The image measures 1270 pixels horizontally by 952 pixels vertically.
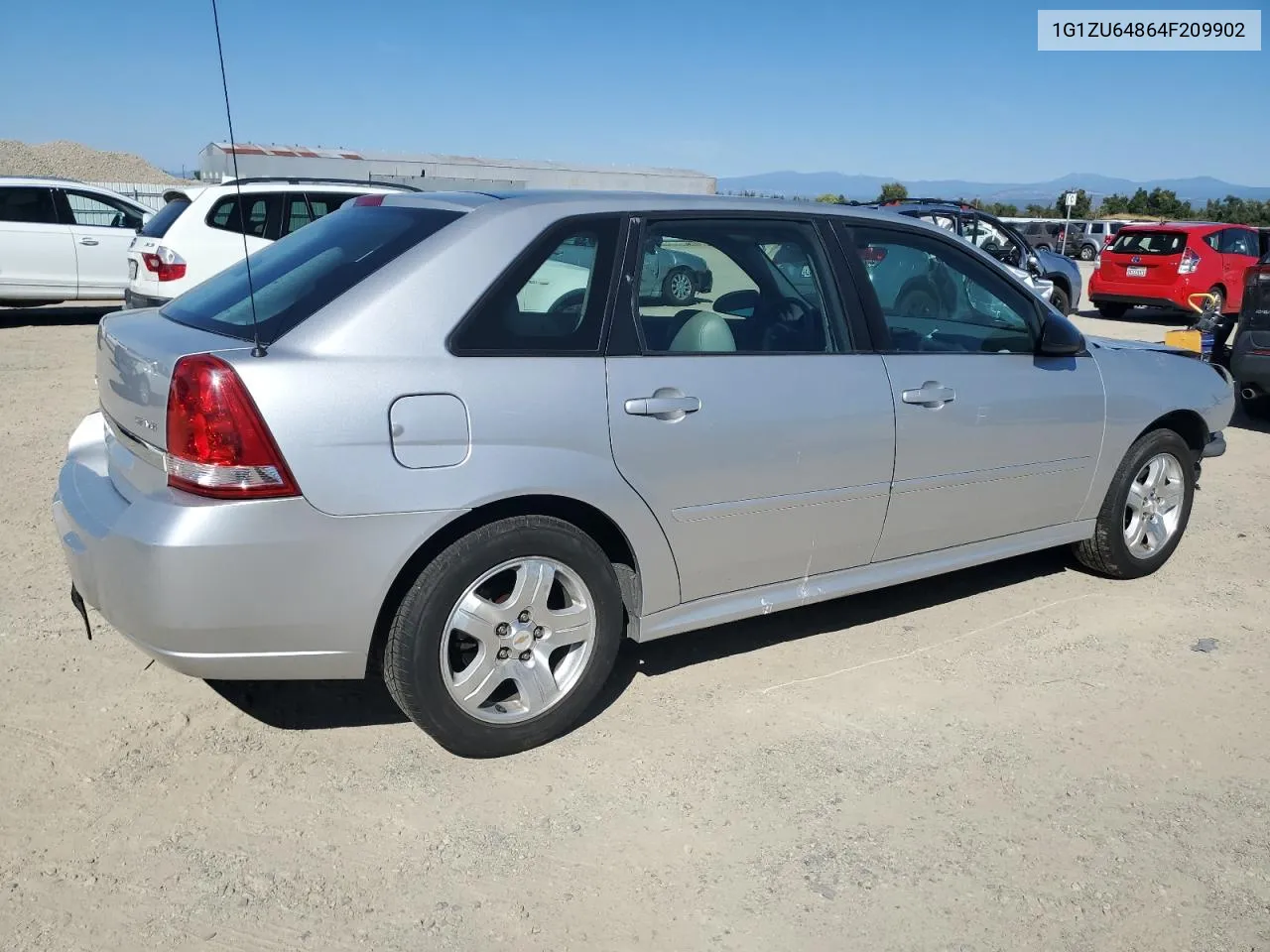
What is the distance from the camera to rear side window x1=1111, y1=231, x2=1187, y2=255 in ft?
55.2

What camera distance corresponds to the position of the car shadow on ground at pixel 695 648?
3701mm

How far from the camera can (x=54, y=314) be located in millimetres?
14609

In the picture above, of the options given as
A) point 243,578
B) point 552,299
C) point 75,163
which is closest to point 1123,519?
point 552,299

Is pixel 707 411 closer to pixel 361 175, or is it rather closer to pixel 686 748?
pixel 686 748

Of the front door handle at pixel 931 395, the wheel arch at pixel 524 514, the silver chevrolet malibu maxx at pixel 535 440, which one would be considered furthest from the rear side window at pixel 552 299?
the front door handle at pixel 931 395

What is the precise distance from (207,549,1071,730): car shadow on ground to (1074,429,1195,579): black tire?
26 cm

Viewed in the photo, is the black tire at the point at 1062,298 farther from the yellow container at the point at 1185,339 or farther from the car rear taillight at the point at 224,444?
the car rear taillight at the point at 224,444

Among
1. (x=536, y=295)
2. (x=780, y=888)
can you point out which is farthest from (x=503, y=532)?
(x=780, y=888)

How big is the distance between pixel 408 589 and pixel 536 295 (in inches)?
37.9

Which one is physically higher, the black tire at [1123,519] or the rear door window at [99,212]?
the rear door window at [99,212]

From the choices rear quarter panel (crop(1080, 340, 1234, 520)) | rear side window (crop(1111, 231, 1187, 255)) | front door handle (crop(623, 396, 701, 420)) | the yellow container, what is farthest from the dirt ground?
rear side window (crop(1111, 231, 1187, 255))

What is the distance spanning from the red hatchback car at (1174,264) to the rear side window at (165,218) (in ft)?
44.6

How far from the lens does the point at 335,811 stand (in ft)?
10.3

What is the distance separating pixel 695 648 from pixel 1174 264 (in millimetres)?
15084
